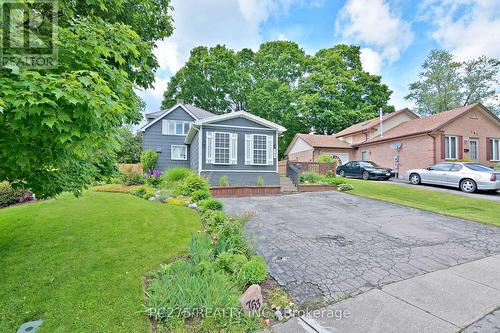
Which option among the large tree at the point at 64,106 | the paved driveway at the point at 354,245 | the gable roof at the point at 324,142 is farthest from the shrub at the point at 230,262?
the gable roof at the point at 324,142

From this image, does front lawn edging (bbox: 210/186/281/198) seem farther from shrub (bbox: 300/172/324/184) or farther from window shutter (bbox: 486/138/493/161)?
window shutter (bbox: 486/138/493/161)

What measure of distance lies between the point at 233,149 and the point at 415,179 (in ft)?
37.5

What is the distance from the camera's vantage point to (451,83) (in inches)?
1256

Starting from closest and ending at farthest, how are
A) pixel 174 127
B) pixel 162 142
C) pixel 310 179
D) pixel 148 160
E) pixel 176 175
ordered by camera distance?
pixel 176 175
pixel 310 179
pixel 148 160
pixel 162 142
pixel 174 127

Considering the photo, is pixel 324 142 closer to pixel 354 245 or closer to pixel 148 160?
pixel 148 160

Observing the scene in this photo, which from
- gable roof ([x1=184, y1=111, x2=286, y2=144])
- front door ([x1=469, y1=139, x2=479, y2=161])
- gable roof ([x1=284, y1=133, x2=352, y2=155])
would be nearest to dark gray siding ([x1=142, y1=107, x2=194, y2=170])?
gable roof ([x1=184, y1=111, x2=286, y2=144])

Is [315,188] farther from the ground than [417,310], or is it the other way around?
[315,188]

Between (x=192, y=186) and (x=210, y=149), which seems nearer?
(x=192, y=186)

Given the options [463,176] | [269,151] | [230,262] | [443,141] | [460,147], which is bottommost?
[230,262]

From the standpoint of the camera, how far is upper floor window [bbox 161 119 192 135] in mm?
21250

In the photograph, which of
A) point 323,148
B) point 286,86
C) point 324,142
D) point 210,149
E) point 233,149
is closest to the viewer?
point 210,149

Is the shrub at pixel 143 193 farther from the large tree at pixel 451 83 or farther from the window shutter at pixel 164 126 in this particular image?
the large tree at pixel 451 83

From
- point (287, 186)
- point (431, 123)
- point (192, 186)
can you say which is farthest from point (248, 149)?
point (431, 123)

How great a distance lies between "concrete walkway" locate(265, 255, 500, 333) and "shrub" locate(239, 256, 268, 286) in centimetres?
76
